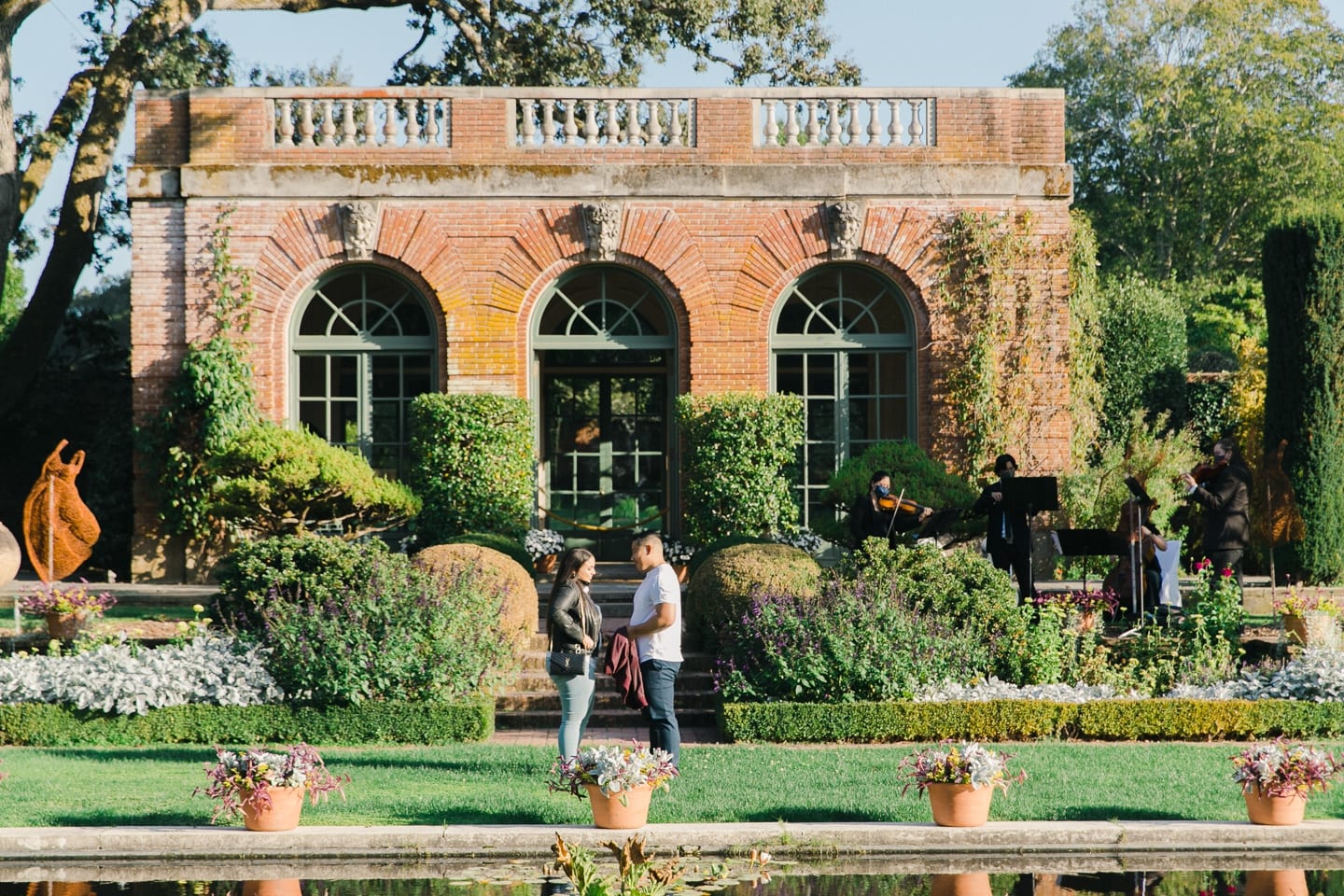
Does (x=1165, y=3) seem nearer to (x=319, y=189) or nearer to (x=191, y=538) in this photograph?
(x=319, y=189)

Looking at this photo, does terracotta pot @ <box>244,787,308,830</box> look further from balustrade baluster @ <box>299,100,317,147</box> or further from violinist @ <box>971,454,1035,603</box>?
balustrade baluster @ <box>299,100,317,147</box>

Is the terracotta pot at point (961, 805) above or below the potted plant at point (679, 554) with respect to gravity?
below

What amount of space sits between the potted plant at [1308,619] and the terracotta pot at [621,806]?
6965 millimetres

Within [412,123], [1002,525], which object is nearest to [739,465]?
[1002,525]

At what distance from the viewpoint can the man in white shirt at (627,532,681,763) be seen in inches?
344

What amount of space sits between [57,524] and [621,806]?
782 centimetres

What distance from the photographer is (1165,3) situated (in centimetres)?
3694

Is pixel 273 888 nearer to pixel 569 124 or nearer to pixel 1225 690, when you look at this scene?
pixel 1225 690

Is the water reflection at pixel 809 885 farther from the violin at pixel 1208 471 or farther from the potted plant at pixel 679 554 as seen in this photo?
the potted plant at pixel 679 554

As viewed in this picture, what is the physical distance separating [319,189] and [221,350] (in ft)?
6.99

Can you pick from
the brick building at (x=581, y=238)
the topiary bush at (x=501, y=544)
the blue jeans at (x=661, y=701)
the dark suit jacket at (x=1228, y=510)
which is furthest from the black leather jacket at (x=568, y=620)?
the brick building at (x=581, y=238)

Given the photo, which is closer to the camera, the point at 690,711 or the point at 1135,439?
the point at 690,711

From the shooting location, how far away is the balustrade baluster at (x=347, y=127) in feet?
55.8

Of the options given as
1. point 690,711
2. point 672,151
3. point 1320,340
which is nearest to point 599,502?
point 672,151
